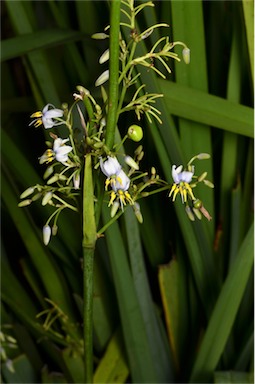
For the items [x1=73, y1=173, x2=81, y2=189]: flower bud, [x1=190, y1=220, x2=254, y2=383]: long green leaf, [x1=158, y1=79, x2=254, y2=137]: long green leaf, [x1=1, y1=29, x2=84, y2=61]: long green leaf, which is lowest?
[x1=190, y1=220, x2=254, y2=383]: long green leaf

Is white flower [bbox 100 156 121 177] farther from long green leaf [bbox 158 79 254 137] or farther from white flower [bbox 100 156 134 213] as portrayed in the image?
long green leaf [bbox 158 79 254 137]

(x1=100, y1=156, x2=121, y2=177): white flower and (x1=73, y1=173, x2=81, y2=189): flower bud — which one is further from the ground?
(x1=100, y1=156, x2=121, y2=177): white flower

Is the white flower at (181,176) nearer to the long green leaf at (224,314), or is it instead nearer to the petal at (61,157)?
the petal at (61,157)

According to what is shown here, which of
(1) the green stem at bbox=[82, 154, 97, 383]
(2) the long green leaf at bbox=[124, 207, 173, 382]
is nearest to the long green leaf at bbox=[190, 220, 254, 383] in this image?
(2) the long green leaf at bbox=[124, 207, 173, 382]

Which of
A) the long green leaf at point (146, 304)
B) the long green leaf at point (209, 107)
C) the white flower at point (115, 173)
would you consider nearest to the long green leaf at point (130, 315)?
the long green leaf at point (146, 304)

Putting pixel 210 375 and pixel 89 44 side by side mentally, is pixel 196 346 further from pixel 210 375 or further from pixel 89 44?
pixel 89 44

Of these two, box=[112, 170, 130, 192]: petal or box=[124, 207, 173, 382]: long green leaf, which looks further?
box=[124, 207, 173, 382]: long green leaf

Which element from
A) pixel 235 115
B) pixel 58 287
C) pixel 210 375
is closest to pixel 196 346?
pixel 210 375

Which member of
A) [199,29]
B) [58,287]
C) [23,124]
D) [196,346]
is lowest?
[196,346]

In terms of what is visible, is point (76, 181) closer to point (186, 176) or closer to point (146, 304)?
point (186, 176)
